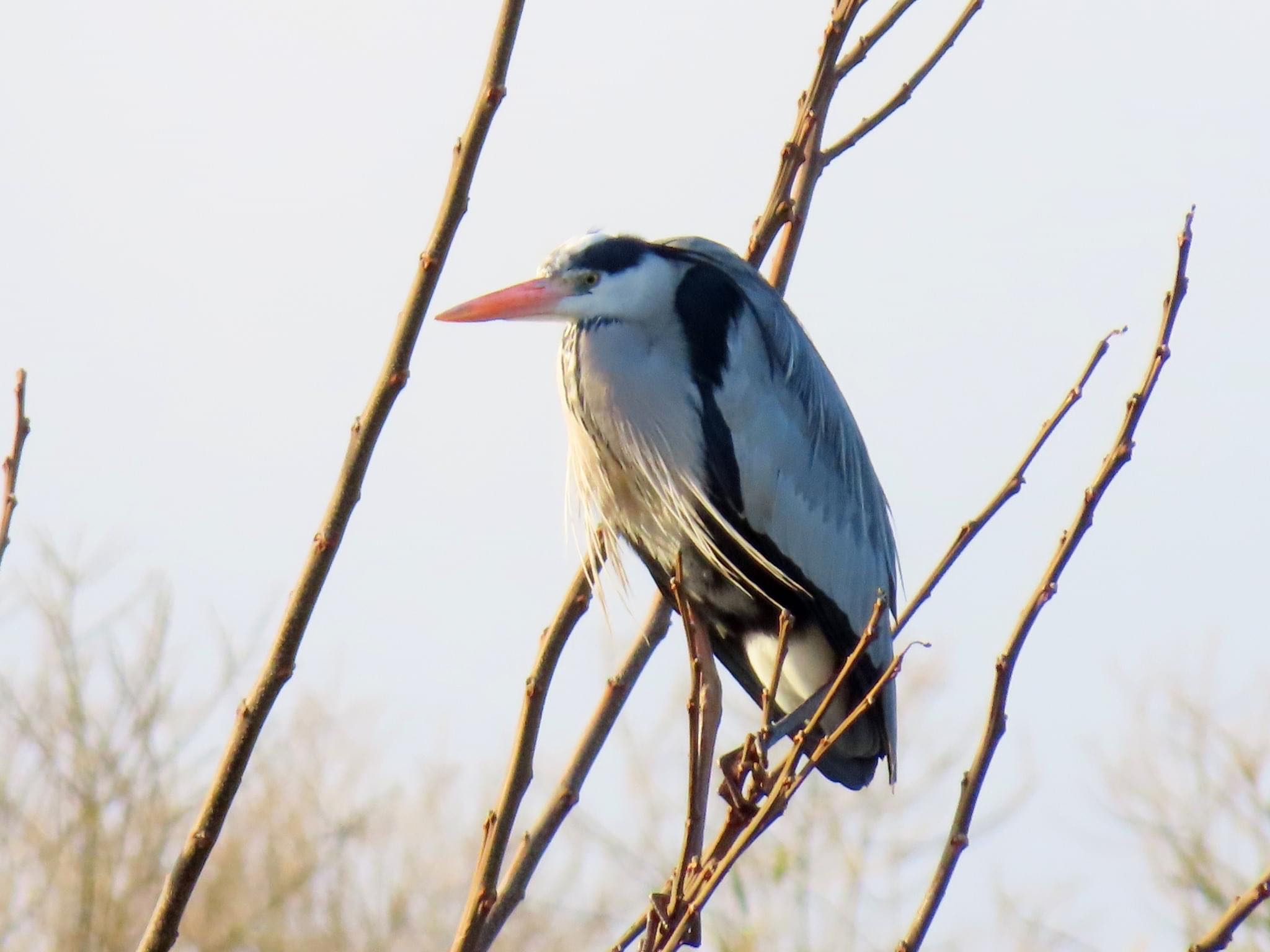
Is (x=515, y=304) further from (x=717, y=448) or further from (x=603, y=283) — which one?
(x=717, y=448)

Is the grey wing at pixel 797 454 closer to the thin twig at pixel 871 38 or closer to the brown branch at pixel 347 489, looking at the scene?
the thin twig at pixel 871 38

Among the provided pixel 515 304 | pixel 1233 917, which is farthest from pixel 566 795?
pixel 515 304

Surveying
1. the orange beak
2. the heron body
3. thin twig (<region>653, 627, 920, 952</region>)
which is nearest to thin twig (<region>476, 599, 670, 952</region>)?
thin twig (<region>653, 627, 920, 952</region>)

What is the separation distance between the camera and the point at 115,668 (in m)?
11.5

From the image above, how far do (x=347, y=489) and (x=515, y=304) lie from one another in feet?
5.00

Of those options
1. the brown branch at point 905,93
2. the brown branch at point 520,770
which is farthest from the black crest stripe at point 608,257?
the brown branch at point 520,770

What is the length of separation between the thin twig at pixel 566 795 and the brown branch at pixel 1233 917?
698 mm

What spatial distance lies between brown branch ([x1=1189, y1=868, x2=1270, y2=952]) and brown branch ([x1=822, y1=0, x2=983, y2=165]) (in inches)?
48.6

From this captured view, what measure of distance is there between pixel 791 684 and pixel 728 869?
6.11ft

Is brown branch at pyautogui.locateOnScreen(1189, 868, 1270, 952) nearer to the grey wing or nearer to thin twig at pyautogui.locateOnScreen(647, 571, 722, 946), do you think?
thin twig at pyautogui.locateOnScreen(647, 571, 722, 946)

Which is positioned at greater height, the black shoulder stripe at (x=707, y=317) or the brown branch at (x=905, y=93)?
the brown branch at (x=905, y=93)

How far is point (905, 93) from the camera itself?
2.56 meters

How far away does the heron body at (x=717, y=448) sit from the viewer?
3.28 meters

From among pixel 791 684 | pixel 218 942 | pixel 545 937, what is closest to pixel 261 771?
pixel 218 942
